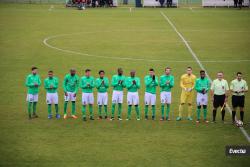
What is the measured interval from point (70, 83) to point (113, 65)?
1078 cm

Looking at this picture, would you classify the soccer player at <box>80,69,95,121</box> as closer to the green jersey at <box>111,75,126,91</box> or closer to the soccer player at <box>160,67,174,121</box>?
the green jersey at <box>111,75,126,91</box>

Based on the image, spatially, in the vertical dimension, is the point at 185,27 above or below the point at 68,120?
above

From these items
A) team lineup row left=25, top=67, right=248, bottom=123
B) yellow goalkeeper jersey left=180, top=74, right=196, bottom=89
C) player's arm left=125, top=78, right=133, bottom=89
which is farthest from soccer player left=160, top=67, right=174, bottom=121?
player's arm left=125, top=78, right=133, bottom=89

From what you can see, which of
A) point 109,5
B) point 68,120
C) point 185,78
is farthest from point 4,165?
point 109,5

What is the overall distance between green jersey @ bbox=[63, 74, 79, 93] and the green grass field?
4.51 feet

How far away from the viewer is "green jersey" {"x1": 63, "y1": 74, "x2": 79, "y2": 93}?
2242 cm

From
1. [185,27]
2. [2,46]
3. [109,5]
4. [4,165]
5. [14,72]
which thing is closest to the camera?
[4,165]

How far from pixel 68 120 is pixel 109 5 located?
145 feet

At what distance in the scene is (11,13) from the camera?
5628cm

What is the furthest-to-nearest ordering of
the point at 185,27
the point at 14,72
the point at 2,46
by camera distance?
the point at 185,27, the point at 2,46, the point at 14,72

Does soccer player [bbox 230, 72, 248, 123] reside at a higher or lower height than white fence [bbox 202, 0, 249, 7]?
lower

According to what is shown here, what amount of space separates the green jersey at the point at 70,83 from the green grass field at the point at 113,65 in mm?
1375

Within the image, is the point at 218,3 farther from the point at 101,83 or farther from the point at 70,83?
the point at 70,83

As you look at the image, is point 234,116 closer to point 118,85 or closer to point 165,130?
point 165,130
